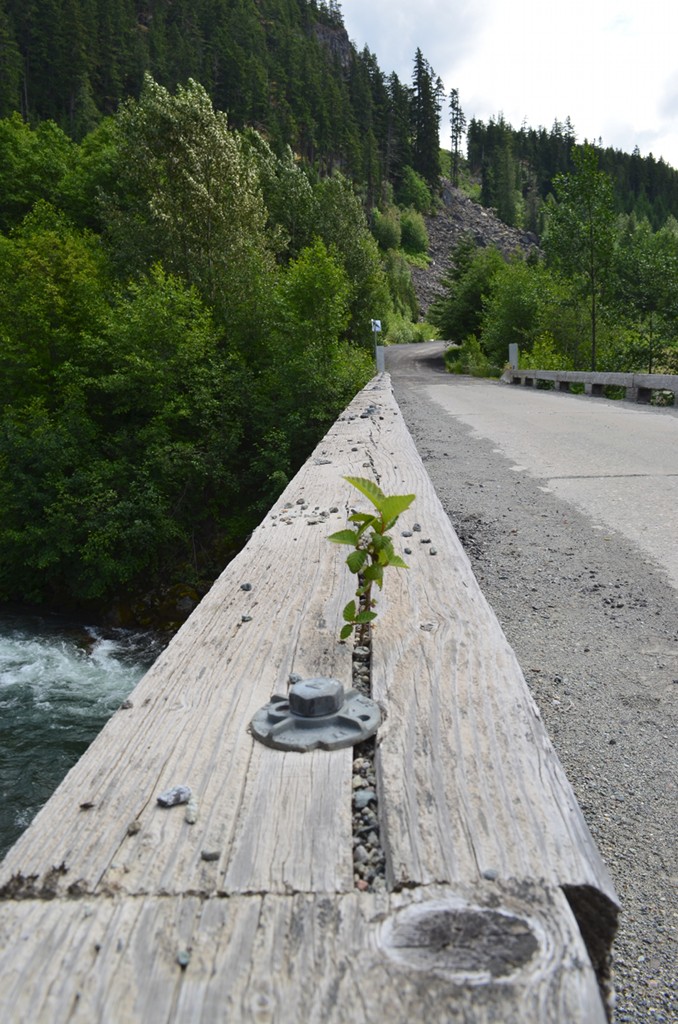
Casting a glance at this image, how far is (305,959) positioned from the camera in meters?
0.81

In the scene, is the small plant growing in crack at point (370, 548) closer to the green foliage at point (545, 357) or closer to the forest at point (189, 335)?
the forest at point (189, 335)

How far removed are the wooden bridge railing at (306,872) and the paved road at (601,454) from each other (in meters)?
2.82

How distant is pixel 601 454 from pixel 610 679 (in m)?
5.78

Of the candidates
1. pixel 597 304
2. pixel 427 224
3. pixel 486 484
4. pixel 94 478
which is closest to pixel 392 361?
pixel 597 304

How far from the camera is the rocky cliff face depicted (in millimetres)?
107188

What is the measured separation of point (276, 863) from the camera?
990 millimetres

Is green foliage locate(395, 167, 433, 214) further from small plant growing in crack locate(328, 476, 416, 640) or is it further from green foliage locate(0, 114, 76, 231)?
small plant growing in crack locate(328, 476, 416, 640)

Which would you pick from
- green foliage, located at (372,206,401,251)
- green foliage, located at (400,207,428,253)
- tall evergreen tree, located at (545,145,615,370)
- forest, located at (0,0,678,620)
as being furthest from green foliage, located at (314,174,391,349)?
green foliage, located at (400,207,428,253)

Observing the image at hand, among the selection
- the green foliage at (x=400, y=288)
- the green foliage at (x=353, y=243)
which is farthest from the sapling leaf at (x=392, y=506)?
the green foliage at (x=400, y=288)

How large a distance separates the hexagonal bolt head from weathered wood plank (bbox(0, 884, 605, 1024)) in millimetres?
470

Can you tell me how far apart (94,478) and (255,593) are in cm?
1934

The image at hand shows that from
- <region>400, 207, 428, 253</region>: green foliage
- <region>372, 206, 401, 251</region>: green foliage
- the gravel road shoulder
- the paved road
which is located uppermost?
<region>400, 207, 428, 253</region>: green foliage

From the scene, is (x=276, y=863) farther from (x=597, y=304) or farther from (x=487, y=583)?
(x=597, y=304)

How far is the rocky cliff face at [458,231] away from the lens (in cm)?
10719
